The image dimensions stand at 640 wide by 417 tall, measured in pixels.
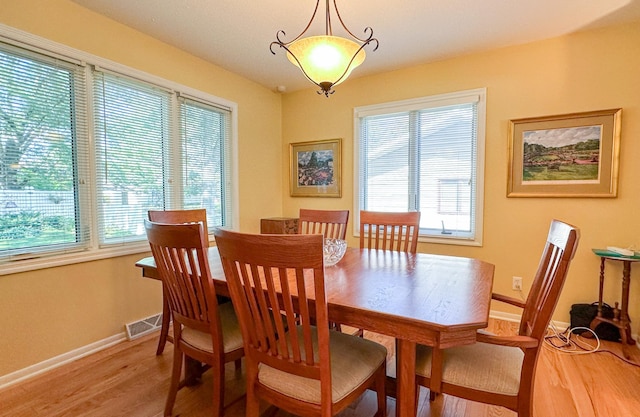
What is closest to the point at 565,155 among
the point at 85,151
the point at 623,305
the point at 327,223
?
the point at 623,305

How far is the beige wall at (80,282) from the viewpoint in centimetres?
192

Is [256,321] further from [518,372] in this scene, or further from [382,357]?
[518,372]

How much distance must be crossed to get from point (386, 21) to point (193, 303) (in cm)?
236

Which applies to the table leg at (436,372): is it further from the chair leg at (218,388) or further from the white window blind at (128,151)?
the white window blind at (128,151)

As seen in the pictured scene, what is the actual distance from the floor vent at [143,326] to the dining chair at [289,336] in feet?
5.78

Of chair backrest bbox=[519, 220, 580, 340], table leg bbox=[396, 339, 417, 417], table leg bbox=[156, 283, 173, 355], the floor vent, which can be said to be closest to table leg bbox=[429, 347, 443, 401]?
table leg bbox=[396, 339, 417, 417]

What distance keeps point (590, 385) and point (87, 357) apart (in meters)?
3.29

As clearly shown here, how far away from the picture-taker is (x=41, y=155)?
6.68 feet

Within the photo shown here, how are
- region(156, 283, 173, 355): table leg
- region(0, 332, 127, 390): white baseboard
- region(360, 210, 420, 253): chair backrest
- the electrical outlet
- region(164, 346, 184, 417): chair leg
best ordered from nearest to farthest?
1. region(164, 346, 184, 417): chair leg
2. region(0, 332, 127, 390): white baseboard
3. region(156, 283, 173, 355): table leg
4. region(360, 210, 420, 253): chair backrest
5. the electrical outlet

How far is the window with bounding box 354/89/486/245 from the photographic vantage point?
117 inches

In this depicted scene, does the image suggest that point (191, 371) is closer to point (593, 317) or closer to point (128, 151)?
point (128, 151)

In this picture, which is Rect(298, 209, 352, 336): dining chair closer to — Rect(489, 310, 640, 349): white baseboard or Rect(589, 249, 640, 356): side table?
Rect(489, 310, 640, 349): white baseboard

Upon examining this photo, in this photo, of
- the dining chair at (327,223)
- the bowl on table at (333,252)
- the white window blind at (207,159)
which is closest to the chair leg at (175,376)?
the bowl on table at (333,252)

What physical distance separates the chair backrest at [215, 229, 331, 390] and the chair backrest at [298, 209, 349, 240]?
1.19m
